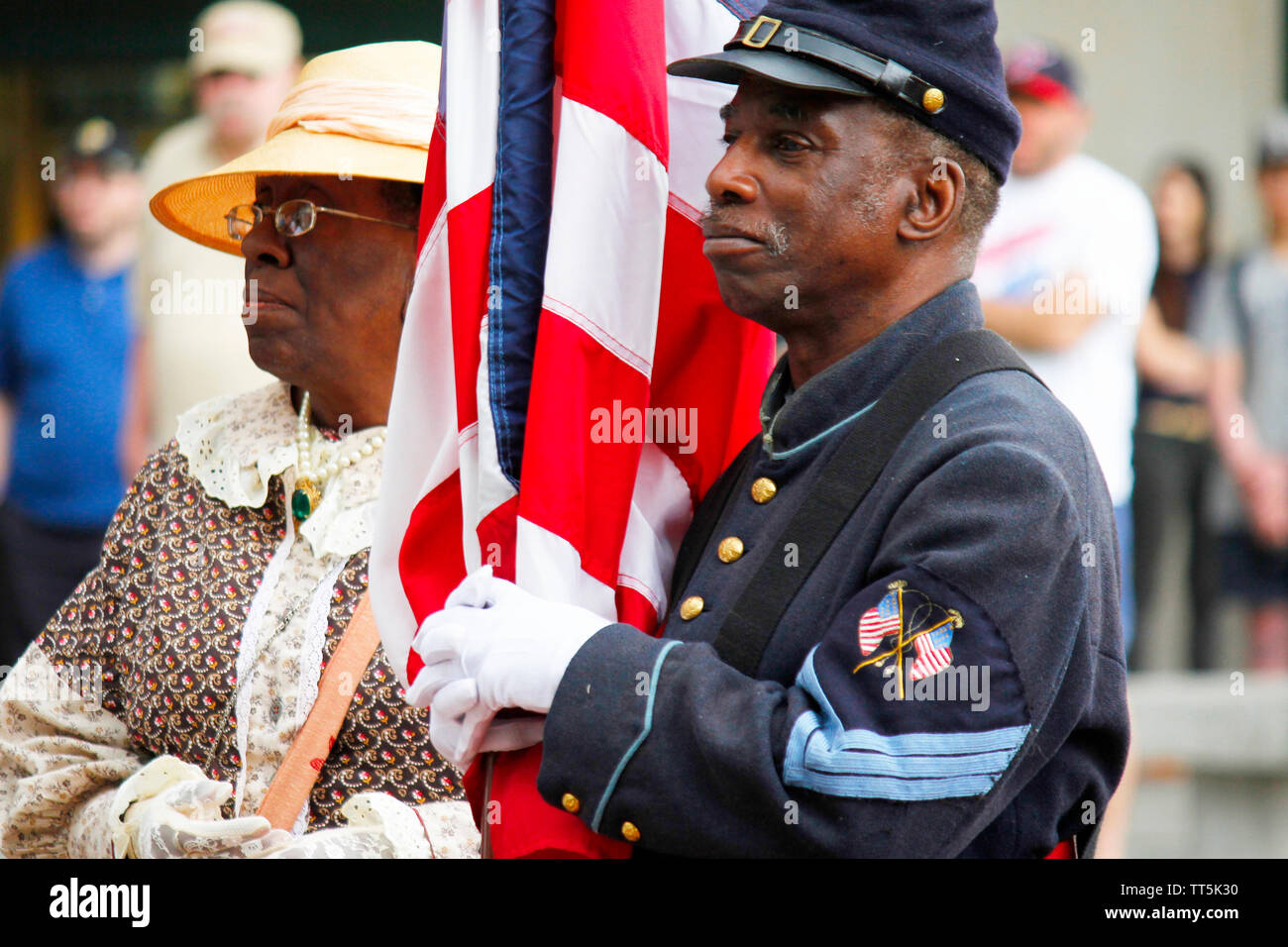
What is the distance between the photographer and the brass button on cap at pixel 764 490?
2373mm

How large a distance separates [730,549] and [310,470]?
1154 mm

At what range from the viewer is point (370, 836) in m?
2.81

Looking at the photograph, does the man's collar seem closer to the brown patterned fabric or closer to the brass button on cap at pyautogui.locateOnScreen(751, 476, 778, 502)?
the brass button on cap at pyautogui.locateOnScreen(751, 476, 778, 502)

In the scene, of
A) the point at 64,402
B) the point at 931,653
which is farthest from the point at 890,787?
the point at 64,402

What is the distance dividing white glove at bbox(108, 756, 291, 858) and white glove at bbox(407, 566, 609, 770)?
1.77ft

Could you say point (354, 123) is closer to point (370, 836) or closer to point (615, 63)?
point (615, 63)

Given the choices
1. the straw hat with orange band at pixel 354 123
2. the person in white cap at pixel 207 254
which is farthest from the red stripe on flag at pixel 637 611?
the person in white cap at pixel 207 254

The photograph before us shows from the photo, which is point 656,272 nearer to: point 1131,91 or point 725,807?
point 725,807

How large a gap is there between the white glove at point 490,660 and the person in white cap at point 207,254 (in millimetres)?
2549

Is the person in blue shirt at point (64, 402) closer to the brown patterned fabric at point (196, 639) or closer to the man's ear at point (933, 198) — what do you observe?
the brown patterned fabric at point (196, 639)
